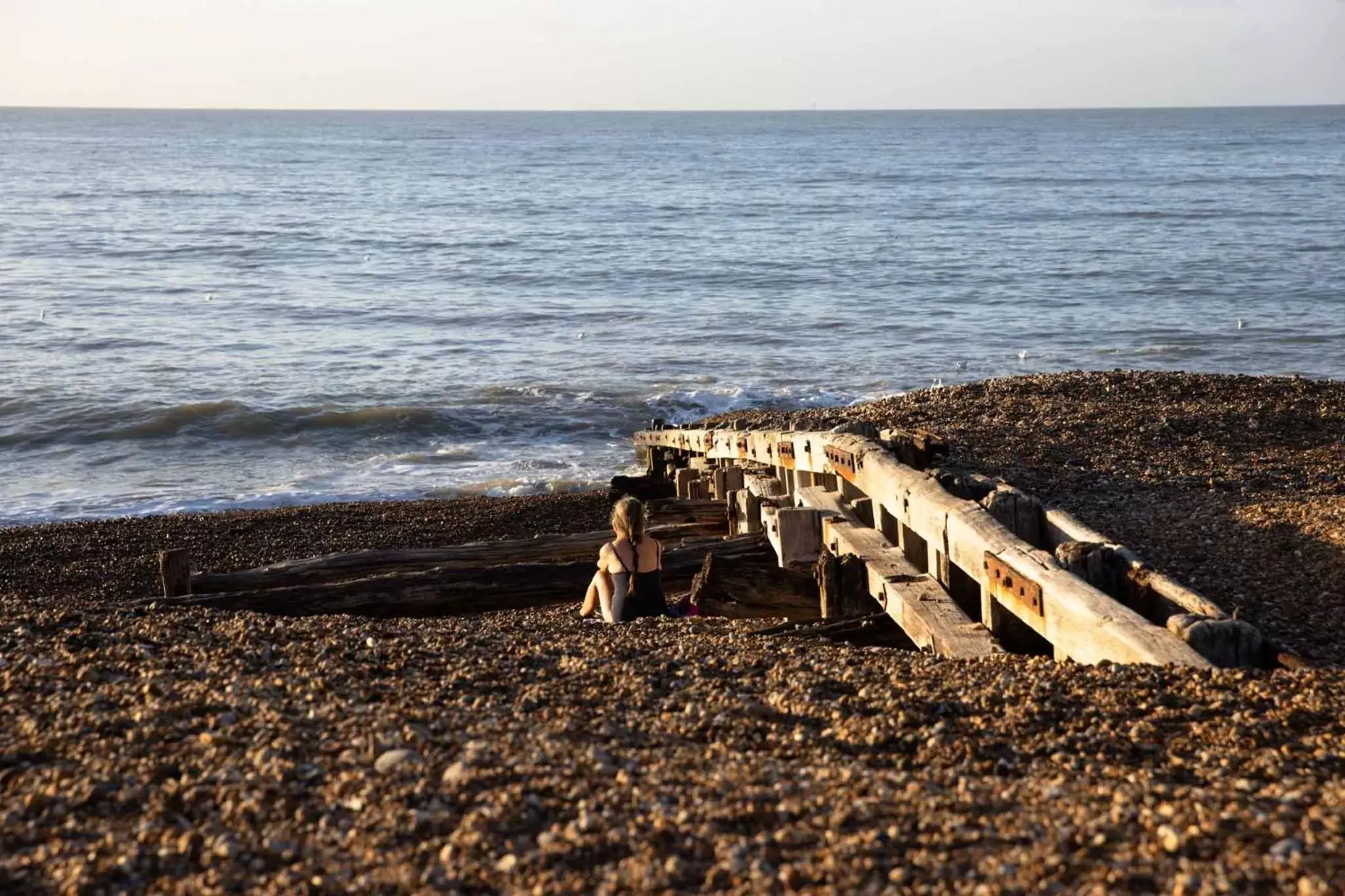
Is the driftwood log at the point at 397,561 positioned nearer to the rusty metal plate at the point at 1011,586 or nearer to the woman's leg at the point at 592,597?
the woman's leg at the point at 592,597

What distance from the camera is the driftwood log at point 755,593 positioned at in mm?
7039

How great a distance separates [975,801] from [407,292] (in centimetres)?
2867

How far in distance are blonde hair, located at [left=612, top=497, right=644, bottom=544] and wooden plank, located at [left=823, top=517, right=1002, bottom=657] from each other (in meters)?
1.13

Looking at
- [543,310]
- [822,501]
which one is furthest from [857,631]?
[543,310]

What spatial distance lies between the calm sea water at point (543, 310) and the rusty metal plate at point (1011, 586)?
33.8 feet

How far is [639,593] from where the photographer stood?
277 inches

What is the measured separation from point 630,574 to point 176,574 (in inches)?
110

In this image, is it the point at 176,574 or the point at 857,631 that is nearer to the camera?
the point at 857,631

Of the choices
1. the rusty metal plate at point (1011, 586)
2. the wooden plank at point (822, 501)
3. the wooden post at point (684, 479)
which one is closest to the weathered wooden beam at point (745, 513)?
the wooden plank at point (822, 501)

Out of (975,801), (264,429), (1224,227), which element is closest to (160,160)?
(1224,227)

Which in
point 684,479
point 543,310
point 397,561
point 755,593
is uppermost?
point 755,593

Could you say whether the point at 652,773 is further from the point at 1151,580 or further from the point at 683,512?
the point at 683,512

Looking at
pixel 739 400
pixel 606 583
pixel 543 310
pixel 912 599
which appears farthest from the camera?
pixel 543 310

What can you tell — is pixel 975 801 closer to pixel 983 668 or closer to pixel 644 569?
pixel 983 668
